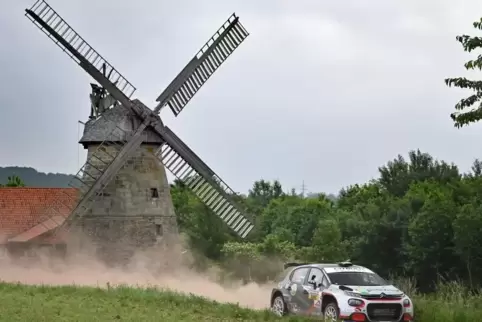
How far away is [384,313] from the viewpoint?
718 inches

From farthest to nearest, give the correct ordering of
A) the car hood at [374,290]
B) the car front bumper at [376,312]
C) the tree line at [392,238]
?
the tree line at [392,238]
the car hood at [374,290]
the car front bumper at [376,312]

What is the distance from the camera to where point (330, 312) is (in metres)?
18.6

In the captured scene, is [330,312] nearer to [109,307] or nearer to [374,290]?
[374,290]

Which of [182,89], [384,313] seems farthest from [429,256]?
[384,313]

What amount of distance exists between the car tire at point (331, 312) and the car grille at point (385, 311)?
2.57 ft

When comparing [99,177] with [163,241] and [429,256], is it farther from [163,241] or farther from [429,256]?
[429,256]

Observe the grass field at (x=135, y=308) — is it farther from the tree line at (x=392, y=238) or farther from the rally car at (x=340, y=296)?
the tree line at (x=392, y=238)

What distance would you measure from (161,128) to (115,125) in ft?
6.60

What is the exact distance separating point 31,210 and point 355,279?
25338 mm

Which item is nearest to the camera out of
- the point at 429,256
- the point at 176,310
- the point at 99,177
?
the point at 176,310

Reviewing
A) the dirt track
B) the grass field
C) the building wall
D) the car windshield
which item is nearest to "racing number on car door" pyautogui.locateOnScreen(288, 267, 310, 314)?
the car windshield

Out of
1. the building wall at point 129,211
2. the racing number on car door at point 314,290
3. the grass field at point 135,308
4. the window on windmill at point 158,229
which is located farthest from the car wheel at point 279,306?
the window on windmill at point 158,229

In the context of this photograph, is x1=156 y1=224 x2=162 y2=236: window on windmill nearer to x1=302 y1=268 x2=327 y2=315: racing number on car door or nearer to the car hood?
x1=302 y1=268 x2=327 y2=315: racing number on car door

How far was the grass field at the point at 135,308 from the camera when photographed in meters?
17.2
